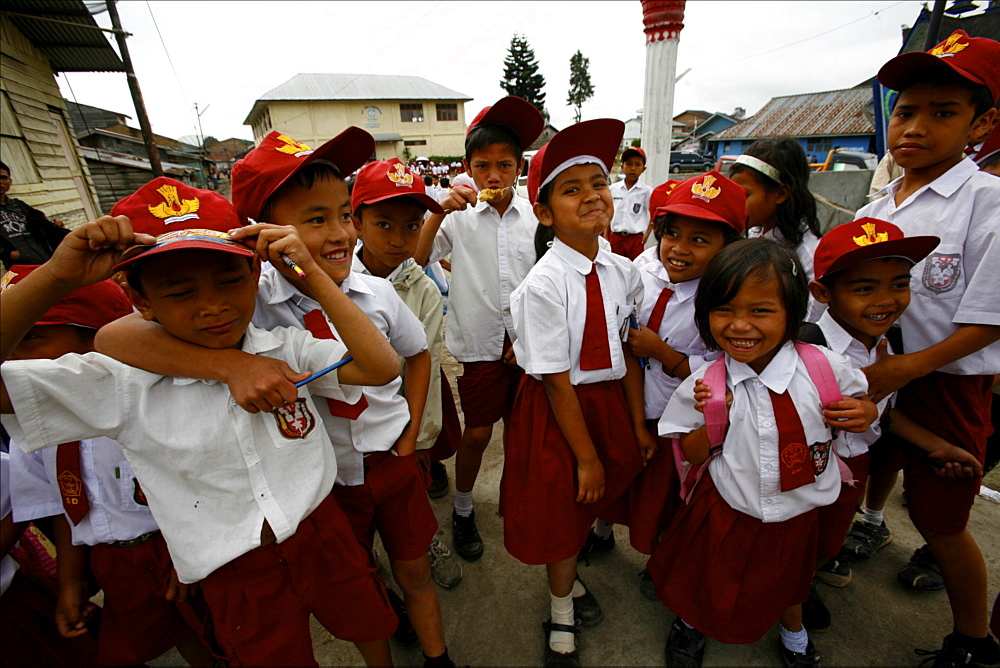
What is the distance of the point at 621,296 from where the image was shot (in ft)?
5.80

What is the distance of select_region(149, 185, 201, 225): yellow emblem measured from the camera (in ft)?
3.61

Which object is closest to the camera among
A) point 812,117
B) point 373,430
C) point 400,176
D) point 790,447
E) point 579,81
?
point 790,447

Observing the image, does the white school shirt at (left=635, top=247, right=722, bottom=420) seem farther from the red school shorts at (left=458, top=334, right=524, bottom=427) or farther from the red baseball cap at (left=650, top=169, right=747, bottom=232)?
the red school shorts at (left=458, top=334, right=524, bottom=427)

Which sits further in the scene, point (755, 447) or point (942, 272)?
point (942, 272)

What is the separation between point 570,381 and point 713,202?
88 cm

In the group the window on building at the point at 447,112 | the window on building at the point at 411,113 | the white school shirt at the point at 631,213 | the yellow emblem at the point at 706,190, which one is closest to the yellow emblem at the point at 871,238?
the yellow emblem at the point at 706,190

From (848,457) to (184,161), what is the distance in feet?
154

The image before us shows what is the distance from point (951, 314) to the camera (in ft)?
5.24

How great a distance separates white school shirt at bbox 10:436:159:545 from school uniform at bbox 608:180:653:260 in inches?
196

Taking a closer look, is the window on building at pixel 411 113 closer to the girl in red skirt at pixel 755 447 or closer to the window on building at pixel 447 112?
the window on building at pixel 447 112

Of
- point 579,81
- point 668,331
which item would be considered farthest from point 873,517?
point 579,81

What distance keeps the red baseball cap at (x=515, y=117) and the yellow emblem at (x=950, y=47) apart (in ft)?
4.87

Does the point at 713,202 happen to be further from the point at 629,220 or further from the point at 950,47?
the point at 629,220

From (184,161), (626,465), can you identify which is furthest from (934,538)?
(184,161)
